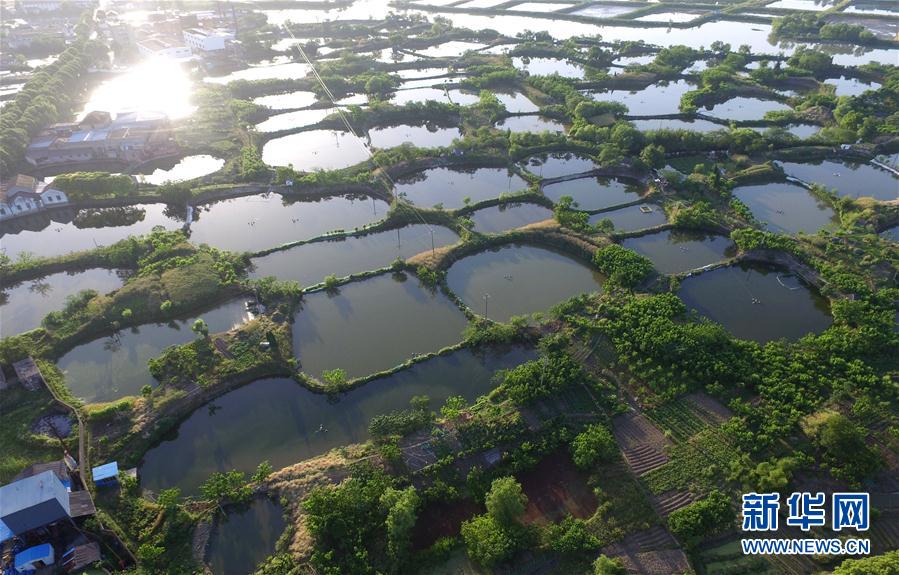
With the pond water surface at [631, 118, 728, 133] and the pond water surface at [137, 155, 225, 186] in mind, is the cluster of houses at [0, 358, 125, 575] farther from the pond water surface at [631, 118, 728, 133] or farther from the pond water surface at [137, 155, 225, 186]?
the pond water surface at [631, 118, 728, 133]

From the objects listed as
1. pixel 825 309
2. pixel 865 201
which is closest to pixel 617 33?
pixel 865 201

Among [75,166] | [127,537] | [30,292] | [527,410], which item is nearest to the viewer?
[127,537]

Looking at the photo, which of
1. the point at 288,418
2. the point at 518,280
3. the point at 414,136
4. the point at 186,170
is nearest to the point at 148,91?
the point at 186,170

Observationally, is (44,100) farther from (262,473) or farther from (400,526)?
(400,526)

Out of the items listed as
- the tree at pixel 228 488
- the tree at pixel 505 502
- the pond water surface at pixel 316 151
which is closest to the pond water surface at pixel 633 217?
the pond water surface at pixel 316 151

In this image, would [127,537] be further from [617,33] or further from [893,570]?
[617,33]

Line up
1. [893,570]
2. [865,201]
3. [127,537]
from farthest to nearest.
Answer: [865,201] < [127,537] < [893,570]
